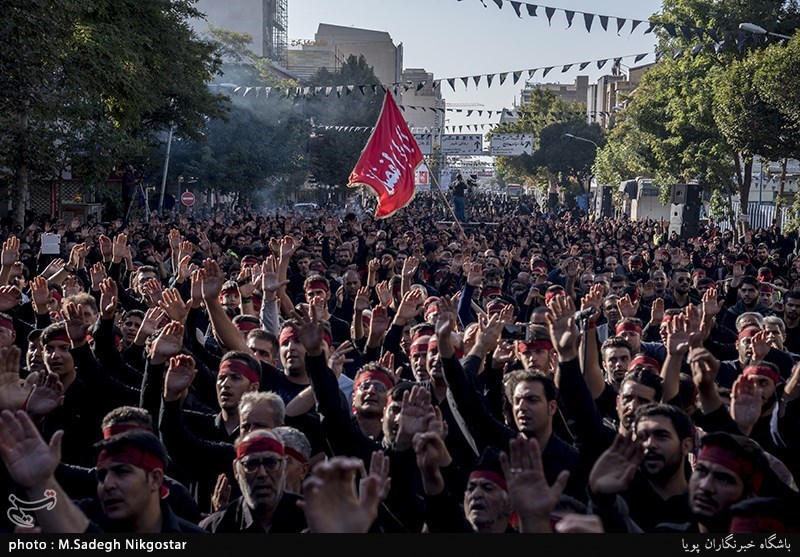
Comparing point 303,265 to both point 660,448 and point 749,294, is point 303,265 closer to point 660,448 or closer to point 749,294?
point 749,294

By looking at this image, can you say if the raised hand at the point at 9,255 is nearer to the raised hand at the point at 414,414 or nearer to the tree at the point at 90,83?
the raised hand at the point at 414,414

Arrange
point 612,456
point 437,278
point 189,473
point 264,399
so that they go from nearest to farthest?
point 612,456, point 264,399, point 189,473, point 437,278

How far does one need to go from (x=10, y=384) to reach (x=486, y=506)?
234cm

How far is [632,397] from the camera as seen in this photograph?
5.66 metres

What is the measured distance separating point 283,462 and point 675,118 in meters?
30.4

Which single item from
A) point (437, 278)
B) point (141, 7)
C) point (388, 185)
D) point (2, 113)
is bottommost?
point (437, 278)

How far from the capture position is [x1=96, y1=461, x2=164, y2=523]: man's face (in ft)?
13.7

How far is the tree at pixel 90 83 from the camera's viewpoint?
17203 mm

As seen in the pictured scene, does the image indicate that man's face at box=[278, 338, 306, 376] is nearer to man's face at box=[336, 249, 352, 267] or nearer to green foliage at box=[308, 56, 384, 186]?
man's face at box=[336, 249, 352, 267]

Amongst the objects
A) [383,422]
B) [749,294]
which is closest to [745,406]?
[383,422]

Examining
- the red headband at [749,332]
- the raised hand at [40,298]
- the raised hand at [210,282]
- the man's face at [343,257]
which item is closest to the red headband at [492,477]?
the raised hand at [210,282]

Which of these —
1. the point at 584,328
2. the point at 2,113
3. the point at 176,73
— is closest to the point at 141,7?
the point at 176,73

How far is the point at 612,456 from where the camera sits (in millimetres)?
4035

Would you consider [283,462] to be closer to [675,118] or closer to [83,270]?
[83,270]
